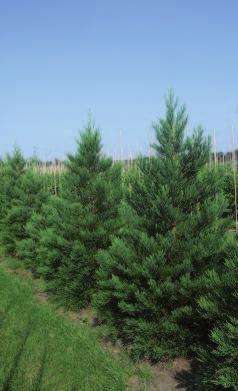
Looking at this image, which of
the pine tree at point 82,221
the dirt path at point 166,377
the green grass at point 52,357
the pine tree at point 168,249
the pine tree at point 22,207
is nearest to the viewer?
the dirt path at point 166,377

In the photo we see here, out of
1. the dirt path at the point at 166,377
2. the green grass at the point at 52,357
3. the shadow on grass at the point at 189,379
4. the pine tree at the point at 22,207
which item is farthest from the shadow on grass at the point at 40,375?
the pine tree at the point at 22,207

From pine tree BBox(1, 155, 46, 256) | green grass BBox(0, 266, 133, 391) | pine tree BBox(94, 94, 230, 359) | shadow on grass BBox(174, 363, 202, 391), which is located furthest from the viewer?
pine tree BBox(1, 155, 46, 256)

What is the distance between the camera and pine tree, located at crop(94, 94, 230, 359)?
16.0 feet

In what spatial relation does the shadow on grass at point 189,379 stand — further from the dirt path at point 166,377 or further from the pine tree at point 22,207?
the pine tree at point 22,207

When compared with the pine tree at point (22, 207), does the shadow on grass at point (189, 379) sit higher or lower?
lower

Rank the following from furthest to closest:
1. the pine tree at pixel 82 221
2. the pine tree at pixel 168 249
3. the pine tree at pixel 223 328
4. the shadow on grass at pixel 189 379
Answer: the pine tree at pixel 82 221, the pine tree at pixel 168 249, the shadow on grass at pixel 189 379, the pine tree at pixel 223 328

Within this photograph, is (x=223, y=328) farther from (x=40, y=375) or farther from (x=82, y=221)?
(x=82, y=221)

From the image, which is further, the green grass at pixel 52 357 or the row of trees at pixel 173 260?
the green grass at pixel 52 357

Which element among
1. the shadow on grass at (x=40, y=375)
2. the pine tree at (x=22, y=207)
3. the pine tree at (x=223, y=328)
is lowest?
the shadow on grass at (x=40, y=375)

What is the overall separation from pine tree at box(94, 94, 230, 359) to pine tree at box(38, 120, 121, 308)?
1.49m

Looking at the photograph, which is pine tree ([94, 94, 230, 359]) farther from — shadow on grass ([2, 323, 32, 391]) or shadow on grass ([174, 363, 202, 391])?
shadow on grass ([2, 323, 32, 391])

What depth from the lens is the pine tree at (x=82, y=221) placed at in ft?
23.1

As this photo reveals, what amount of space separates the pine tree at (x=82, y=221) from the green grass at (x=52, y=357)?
2.15 feet

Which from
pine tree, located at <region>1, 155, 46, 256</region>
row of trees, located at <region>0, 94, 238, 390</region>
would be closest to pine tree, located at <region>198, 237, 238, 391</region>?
row of trees, located at <region>0, 94, 238, 390</region>
